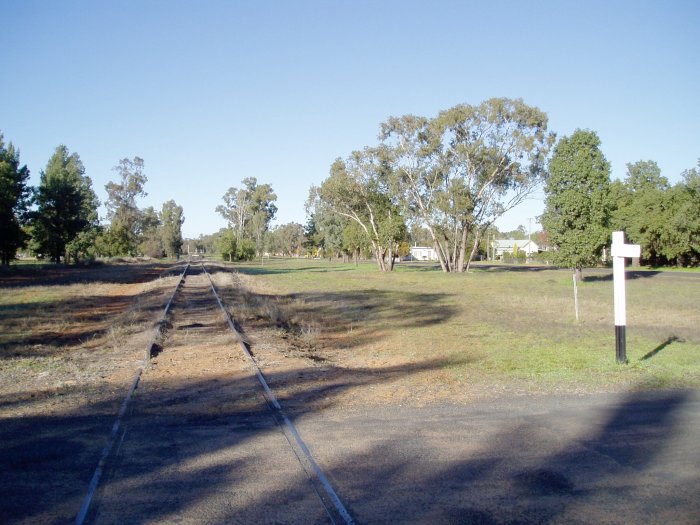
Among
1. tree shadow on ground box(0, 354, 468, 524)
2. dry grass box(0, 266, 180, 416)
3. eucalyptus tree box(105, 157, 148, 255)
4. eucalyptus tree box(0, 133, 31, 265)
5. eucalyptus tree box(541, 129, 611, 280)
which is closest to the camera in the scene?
tree shadow on ground box(0, 354, 468, 524)

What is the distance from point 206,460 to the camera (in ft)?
20.2

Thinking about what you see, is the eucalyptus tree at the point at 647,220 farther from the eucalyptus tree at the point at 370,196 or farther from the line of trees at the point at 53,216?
the line of trees at the point at 53,216

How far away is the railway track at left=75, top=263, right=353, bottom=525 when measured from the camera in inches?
194

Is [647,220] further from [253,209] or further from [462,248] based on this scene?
[253,209]

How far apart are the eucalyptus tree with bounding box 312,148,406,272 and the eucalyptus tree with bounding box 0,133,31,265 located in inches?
1157

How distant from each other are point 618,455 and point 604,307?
20.6m

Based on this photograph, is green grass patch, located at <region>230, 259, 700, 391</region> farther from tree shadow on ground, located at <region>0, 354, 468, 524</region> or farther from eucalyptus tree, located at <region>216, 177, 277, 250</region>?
eucalyptus tree, located at <region>216, 177, 277, 250</region>

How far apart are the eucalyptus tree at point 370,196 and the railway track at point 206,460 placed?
5590 centimetres

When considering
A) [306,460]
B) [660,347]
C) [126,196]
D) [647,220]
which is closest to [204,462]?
[306,460]

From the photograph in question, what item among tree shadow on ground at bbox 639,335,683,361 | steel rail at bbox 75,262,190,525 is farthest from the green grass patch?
steel rail at bbox 75,262,190,525

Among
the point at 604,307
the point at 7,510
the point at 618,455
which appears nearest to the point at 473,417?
the point at 618,455

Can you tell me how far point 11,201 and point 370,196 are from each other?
1373 inches

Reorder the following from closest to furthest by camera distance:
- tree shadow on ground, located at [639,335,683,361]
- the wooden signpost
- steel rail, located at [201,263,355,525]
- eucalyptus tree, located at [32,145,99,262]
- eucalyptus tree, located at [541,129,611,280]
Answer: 1. steel rail, located at [201,263,355,525]
2. the wooden signpost
3. tree shadow on ground, located at [639,335,683,361]
4. eucalyptus tree, located at [541,129,611,280]
5. eucalyptus tree, located at [32,145,99,262]

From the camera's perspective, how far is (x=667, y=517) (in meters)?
4.75
